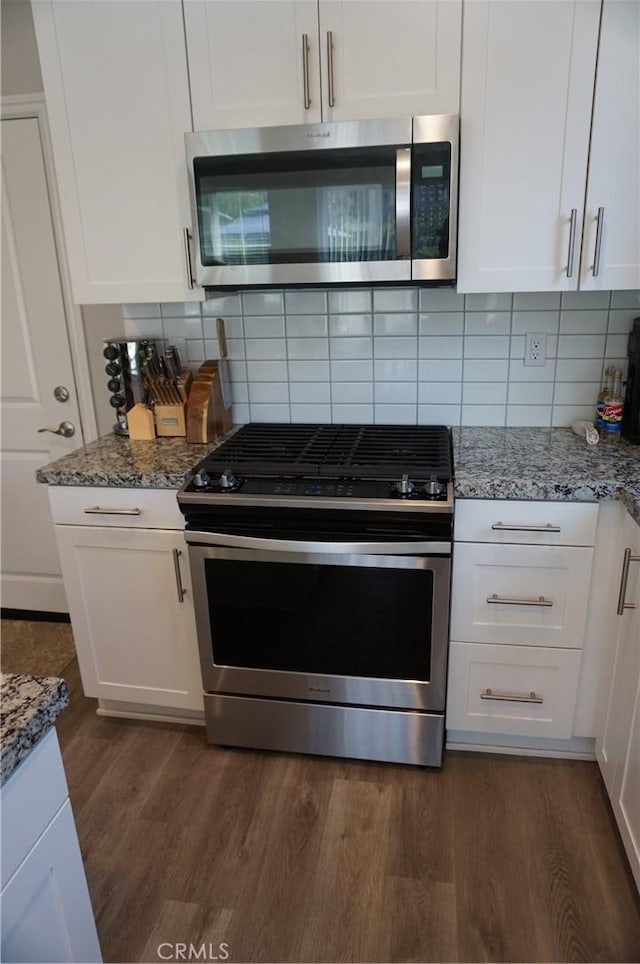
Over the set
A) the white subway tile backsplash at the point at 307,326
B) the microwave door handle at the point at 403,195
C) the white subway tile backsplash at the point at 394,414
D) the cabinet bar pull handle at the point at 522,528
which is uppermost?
the microwave door handle at the point at 403,195

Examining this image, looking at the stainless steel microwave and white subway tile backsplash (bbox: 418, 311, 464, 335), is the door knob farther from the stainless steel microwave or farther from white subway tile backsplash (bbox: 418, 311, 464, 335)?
white subway tile backsplash (bbox: 418, 311, 464, 335)

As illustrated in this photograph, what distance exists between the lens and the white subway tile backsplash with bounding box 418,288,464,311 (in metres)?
2.13

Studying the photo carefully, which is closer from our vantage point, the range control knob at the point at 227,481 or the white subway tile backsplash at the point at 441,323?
the range control knob at the point at 227,481

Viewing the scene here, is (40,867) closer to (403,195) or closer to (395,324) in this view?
(403,195)

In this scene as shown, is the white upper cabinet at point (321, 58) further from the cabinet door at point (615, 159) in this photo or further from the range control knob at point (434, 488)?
the range control knob at point (434, 488)

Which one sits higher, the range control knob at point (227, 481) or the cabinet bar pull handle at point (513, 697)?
the range control knob at point (227, 481)

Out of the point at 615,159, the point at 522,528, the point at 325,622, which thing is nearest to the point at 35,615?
the point at 325,622

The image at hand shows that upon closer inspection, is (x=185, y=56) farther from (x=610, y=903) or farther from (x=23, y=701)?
(x=610, y=903)

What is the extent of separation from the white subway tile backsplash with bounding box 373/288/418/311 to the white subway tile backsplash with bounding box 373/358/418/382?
6.9 inches

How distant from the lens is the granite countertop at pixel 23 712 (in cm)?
80

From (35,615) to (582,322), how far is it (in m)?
2.63

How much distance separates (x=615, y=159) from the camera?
1.67 metres

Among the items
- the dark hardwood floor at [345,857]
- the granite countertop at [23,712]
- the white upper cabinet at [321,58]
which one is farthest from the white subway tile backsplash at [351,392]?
the granite countertop at [23,712]

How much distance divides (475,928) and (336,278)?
67.2 inches
